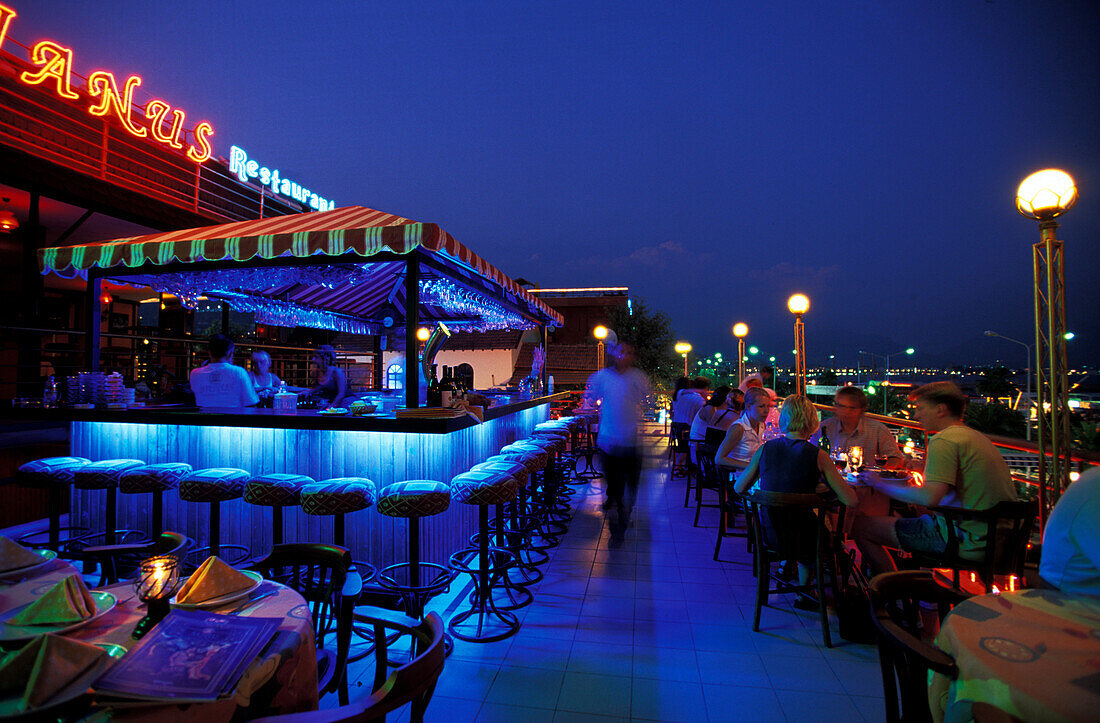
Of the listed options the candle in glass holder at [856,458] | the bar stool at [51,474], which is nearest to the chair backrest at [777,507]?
the candle in glass holder at [856,458]

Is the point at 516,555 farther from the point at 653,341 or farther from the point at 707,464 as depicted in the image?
the point at 653,341

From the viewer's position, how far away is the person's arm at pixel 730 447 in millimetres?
4531

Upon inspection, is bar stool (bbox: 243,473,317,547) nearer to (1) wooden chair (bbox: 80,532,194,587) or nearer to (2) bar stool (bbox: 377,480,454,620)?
(2) bar stool (bbox: 377,480,454,620)

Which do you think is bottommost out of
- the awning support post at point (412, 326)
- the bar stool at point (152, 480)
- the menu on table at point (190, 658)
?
the bar stool at point (152, 480)

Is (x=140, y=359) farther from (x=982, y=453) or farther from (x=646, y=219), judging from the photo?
(x=646, y=219)

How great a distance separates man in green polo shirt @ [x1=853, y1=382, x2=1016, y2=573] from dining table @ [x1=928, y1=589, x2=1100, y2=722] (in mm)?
1368

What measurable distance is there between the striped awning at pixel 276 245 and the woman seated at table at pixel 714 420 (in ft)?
10.9

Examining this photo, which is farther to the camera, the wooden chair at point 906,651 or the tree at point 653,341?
the tree at point 653,341

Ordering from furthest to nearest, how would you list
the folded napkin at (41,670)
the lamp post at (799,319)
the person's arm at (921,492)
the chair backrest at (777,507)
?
the lamp post at (799,319) < the chair backrest at (777,507) < the person's arm at (921,492) < the folded napkin at (41,670)

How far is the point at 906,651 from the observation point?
1.41m

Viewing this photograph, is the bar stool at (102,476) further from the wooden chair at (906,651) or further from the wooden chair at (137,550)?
the wooden chair at (906,651)

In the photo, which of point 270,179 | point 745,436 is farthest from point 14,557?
point 270,179

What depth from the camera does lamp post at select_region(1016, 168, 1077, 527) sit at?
13.0 ft

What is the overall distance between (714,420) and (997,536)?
11.4 ft
